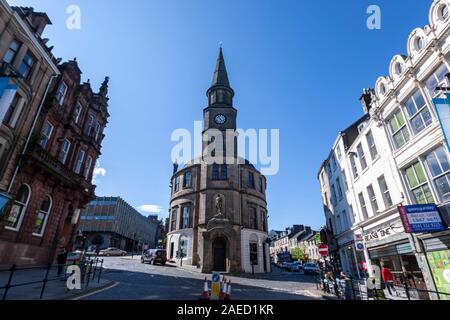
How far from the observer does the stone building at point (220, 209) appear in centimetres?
2767

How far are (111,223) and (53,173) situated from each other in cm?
4995

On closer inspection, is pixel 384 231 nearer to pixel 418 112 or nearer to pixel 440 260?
pixel 440 260

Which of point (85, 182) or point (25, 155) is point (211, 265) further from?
point (25, 155)

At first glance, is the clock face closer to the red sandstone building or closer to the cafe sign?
the red sandstone building

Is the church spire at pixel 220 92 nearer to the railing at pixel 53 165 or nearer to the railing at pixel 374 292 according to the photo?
the railing at pixel 53 165

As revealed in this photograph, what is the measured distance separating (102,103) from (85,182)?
8.94 meters

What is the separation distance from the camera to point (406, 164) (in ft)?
41.9

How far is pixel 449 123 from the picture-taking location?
853 cm

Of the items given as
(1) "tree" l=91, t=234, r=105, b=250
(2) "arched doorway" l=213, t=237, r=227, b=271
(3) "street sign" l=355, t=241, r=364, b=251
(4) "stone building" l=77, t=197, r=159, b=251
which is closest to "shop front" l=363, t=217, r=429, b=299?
(3) "street sign" l=355, t=241, r=364, b=251

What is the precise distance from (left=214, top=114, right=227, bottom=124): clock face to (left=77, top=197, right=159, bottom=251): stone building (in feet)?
119

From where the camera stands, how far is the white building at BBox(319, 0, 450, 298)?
35.0ft

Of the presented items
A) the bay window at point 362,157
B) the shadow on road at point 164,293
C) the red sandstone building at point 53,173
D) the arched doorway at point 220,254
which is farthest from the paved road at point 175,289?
the arched doorway at point 220,254

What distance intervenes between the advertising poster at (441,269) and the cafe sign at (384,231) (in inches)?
84.3
